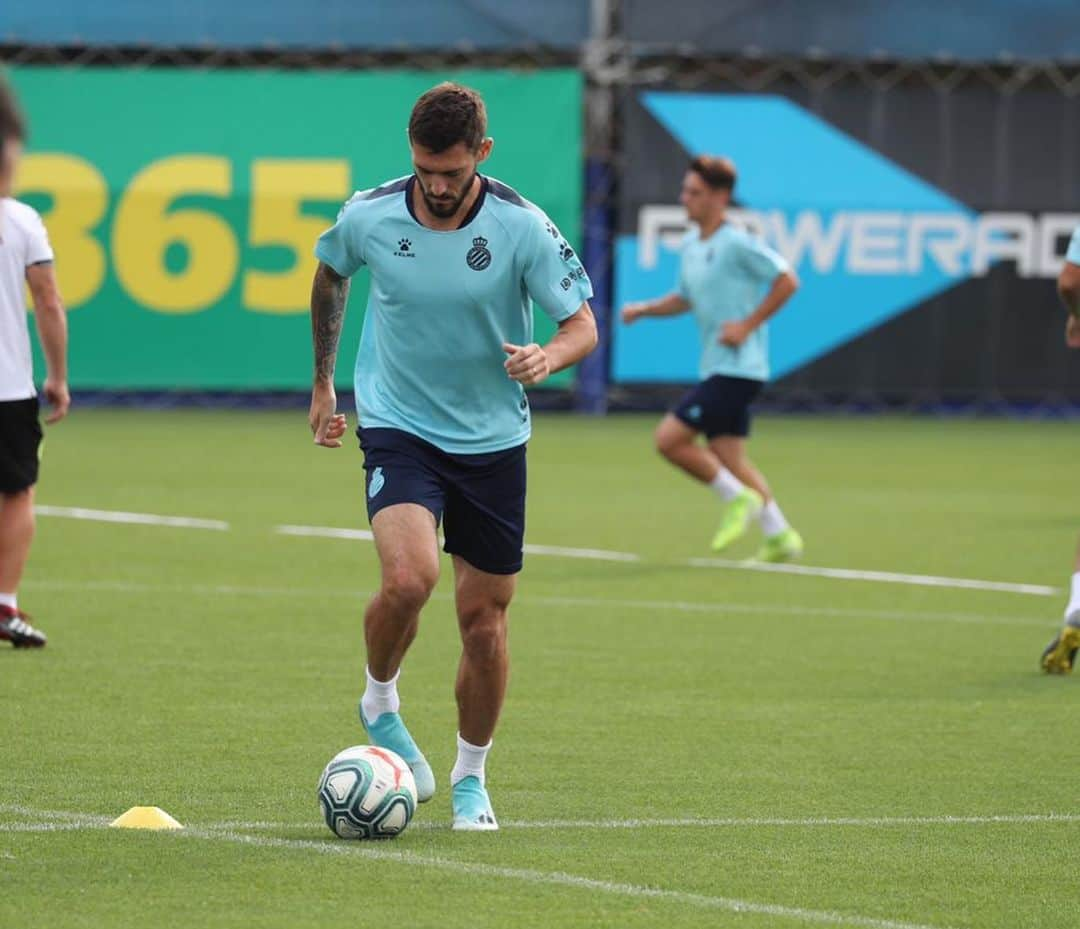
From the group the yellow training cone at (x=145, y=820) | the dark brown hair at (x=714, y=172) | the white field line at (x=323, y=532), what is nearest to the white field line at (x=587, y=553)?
the white field line at (x=323, y=532)

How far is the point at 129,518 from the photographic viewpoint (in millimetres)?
15984

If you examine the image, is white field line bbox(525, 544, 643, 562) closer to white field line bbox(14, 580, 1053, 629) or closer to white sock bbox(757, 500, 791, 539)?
white sock bbox(757, 500, 791, 539)

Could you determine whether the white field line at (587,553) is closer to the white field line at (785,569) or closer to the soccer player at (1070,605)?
the white field line at (785,569)

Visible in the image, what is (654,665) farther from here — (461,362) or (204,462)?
(204,462)

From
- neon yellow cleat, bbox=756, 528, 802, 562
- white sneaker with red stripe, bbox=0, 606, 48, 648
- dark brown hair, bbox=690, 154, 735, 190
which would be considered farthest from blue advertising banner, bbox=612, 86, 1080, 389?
white sneaker with red stripe, bbox=0, 606, 48, 648

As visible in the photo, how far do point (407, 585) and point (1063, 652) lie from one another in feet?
14.2

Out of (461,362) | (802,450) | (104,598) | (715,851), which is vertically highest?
(461,362)

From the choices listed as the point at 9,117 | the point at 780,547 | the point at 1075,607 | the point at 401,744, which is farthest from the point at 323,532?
the point at 9,117

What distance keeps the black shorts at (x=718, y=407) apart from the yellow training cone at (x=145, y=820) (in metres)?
8.38

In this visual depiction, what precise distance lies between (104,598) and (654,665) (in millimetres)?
3215

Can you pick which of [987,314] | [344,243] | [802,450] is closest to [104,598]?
[344,243]

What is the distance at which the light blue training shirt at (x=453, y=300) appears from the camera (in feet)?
23.3

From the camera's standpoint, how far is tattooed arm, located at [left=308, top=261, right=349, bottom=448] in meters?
7.45

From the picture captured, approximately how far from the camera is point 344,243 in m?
7.24
